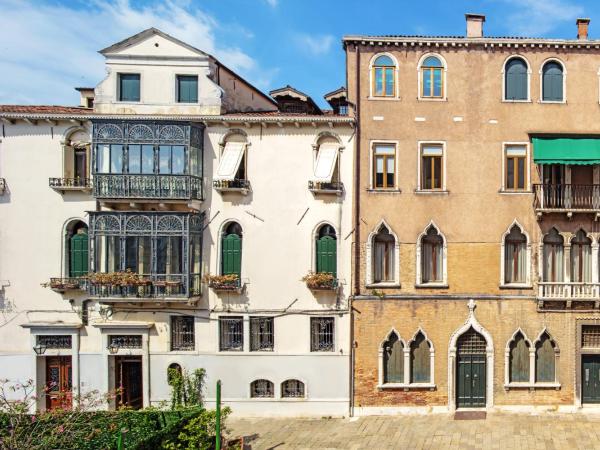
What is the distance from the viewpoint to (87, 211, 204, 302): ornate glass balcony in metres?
21.9

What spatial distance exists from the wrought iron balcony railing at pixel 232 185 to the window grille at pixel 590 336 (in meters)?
15.7

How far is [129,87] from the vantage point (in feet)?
74.9

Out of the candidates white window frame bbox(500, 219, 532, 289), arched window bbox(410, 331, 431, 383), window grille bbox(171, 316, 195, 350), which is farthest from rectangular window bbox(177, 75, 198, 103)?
white window frame bbox(500, 219, 532, 289)

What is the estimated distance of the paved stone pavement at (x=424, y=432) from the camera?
19.2 m

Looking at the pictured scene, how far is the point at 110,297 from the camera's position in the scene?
2191 centimetres

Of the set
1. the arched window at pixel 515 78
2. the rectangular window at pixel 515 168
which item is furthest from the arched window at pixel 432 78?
the rectangular window at pixel 515 168

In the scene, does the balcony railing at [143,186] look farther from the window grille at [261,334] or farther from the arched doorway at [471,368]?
the arched doorway at [471,368]

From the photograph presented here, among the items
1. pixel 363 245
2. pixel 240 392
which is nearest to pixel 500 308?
pixel 363 245

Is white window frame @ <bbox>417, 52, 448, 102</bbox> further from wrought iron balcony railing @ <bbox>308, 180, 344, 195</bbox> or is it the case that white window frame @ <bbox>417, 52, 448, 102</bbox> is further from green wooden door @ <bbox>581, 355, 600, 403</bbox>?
green wooden door @ <bbox>581, 355, 600, 403</bbox>

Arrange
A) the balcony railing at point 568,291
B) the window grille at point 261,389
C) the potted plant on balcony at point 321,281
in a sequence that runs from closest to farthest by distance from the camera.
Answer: the balcony railing at point 568,291, the potted plant on balcony at point 321,281, the window grille at point 261,389

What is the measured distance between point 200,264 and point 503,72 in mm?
15524

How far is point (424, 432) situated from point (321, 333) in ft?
18.6

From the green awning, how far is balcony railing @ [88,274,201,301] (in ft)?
51.5

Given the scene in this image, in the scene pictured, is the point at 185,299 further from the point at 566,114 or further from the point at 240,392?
the point at 566,114
